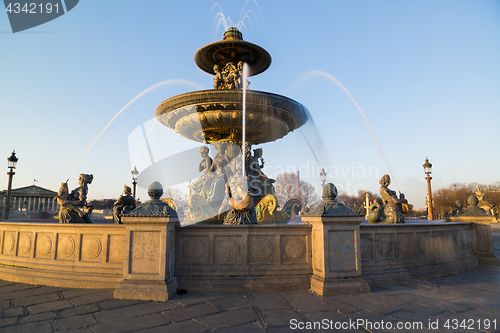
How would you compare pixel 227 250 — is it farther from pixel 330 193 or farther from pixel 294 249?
pixel 330 193

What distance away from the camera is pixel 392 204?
804 cm

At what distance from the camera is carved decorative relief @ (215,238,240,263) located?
5.07m

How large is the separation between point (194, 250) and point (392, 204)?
588 centimetres

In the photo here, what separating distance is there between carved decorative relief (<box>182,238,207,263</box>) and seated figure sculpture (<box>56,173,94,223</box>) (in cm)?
331

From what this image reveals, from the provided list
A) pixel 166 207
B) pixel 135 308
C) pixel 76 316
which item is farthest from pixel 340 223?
pixel 76 316

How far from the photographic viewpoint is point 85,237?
5387 millimetres

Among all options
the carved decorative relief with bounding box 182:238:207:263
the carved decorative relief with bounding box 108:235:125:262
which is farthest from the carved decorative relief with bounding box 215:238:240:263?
the carved decorative relief with bounding box 108:235:125:262

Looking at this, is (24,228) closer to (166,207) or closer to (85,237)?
(85,237)

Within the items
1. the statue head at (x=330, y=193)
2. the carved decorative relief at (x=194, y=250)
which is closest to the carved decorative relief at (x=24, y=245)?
the carved decorative relief at (x=194, y=250)

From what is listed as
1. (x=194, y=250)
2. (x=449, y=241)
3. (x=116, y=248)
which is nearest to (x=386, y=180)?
(x=449, y=241)

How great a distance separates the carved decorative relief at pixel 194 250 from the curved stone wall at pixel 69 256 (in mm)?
1207

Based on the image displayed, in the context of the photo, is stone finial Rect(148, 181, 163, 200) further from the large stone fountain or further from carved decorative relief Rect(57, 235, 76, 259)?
the large stone fountain

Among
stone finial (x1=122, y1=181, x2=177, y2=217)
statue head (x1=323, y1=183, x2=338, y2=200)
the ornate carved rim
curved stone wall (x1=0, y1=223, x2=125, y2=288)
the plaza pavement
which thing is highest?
the ornate carved rim

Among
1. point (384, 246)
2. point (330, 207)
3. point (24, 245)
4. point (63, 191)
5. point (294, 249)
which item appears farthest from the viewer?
point (63, 191)
